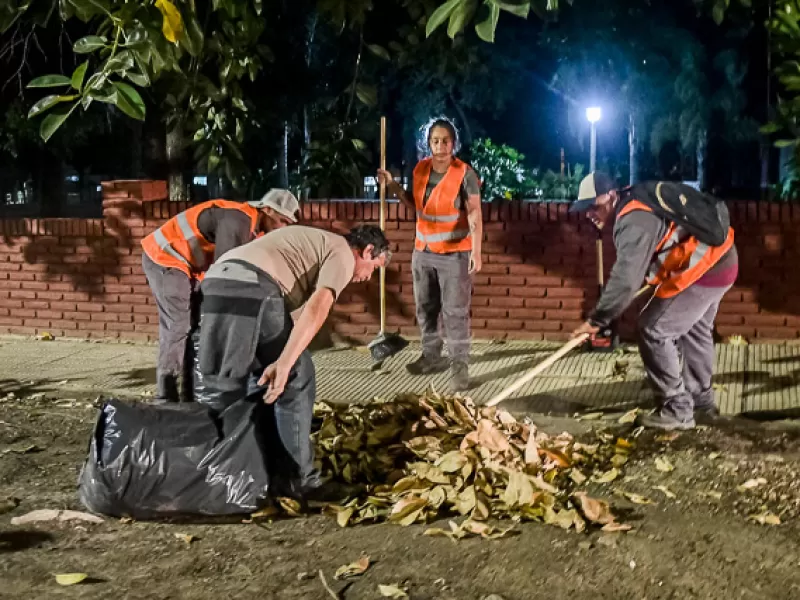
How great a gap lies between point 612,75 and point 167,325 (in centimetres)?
2288

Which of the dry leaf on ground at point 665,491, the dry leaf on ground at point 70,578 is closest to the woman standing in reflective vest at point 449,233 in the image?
the dry leaf on ground at point 665,491

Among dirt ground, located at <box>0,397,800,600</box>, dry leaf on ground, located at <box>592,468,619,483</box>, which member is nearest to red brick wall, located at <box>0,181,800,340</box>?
dirt ground, located at <box>0,397,800,600</box>

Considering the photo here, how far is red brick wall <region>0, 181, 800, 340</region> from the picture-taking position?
25.2 feet

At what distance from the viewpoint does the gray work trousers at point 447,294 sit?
6.71 meters

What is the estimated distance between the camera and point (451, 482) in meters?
4.49

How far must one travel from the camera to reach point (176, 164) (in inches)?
409

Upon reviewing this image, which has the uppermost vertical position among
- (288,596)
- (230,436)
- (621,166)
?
(621,166)

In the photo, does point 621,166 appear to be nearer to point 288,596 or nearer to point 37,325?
point 37,325

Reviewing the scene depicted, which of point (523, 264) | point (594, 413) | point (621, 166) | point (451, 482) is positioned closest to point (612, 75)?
point (621, 166)

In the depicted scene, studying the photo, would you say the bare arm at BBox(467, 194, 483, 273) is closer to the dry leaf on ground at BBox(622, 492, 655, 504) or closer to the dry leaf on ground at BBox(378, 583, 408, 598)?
the dry leaf on ground at BBox(622, 492, 655, 504)

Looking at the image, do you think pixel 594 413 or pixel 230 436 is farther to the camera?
pixel 594 413

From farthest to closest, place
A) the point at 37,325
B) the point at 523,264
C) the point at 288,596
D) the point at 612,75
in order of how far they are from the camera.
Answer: the point at 612,75
the point at 37,325
the point at 523,264
the point at 288,596

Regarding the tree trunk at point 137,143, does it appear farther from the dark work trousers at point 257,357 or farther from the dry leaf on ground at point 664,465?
the dry leaf on ground at point 664,465

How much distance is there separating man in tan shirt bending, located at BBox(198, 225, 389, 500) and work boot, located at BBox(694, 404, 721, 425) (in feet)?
7.63
